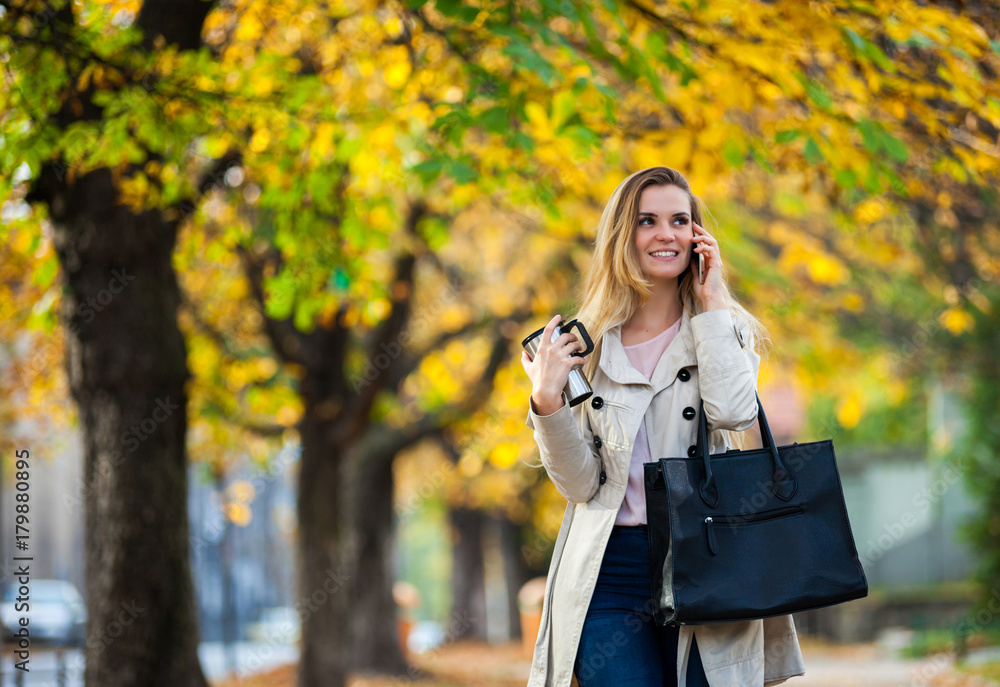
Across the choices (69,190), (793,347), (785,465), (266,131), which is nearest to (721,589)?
(785,465)

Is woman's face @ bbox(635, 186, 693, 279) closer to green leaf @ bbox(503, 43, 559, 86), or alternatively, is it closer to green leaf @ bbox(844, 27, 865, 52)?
green leaf @ bbox(503, 43, 559, 86)

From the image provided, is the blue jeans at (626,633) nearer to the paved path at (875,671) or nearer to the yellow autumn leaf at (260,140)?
the yellow autumn leaf at (260,140)

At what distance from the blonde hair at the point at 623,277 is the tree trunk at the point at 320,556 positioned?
22.5 ft

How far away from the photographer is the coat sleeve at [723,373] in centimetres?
272

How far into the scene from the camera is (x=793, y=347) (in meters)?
11.3

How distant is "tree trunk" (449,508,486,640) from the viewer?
20.9 m

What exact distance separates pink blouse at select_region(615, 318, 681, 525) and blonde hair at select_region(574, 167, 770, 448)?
11 centimetres

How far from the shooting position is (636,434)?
2830mm

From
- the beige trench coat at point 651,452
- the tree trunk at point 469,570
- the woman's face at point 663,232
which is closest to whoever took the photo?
the beige trench coat at point 651,452

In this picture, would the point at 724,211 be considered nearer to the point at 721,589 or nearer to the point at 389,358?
the point at 389,358

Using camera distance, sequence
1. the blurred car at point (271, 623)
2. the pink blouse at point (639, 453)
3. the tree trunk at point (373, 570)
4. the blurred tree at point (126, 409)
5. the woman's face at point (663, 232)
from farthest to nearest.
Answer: the blurred car at point (271, 623), the tree trunk at point (373, 570), the blurred tree at point (126, 409), the woman's face at point (663, 232), the pink blouse at point (639, 453)

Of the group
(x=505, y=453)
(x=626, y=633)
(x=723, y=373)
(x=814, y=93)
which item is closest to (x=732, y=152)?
(x=814, y=93)

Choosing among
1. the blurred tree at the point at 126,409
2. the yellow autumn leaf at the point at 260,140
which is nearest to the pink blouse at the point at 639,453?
the yellow autumn leaf at the point at 260,140

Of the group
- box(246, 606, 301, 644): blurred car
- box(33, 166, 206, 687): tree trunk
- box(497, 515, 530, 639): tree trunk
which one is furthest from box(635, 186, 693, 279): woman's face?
box(246, 606, 301, 644): blurred car
